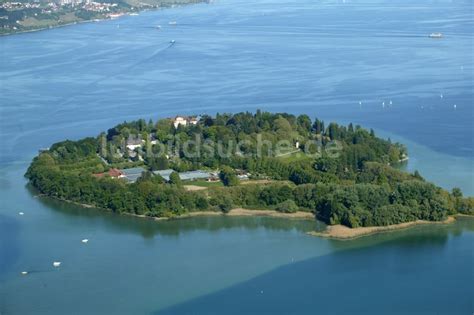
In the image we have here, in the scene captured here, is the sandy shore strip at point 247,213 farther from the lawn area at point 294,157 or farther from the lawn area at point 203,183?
the lawn area at point 294,157

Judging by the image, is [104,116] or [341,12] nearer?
[104,116]

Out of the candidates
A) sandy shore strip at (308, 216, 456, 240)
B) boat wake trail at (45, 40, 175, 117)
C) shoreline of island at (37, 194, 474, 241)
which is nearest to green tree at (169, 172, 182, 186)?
shoreline of island at (37, 194, 474, 241)

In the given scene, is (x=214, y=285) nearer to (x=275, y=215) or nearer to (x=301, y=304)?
(x=301, y=304)

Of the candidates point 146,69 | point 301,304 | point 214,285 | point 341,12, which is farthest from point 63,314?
point 341,12

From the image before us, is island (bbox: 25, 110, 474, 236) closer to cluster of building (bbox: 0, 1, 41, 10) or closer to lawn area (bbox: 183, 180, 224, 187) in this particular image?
lawn area (bbox: 183, 180, 224, 187)

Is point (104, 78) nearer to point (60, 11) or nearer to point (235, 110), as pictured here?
point (235, 110)
